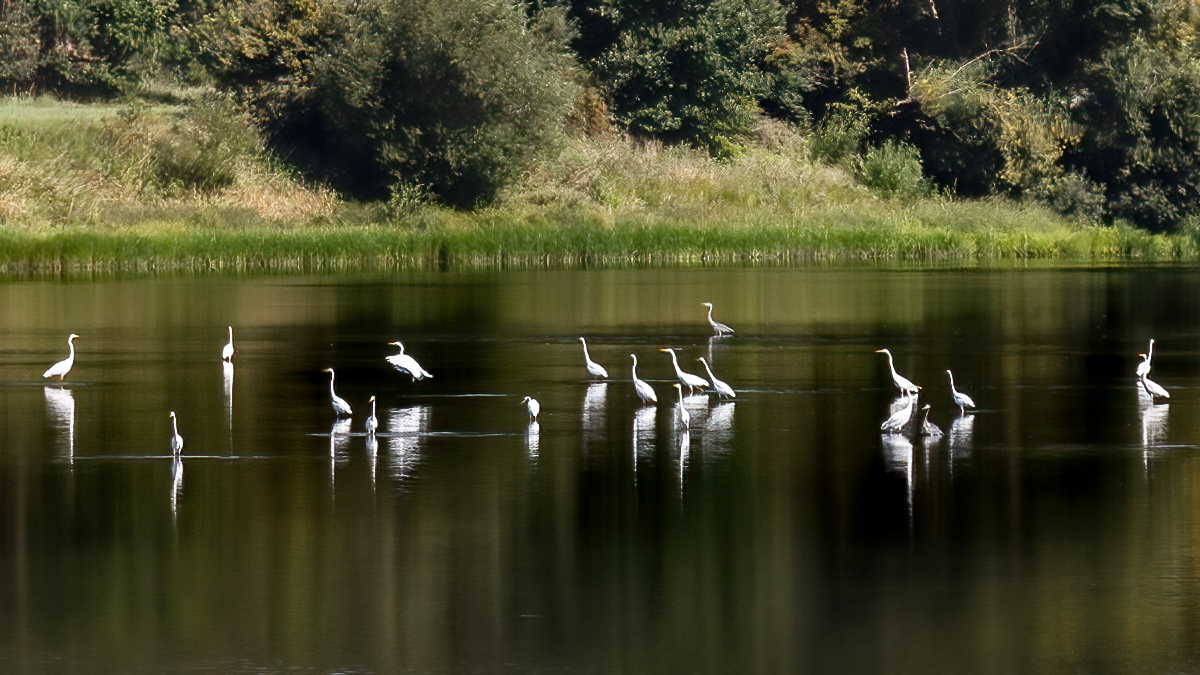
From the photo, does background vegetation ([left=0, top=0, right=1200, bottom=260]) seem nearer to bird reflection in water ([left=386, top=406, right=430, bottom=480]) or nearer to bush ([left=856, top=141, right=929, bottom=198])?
bush ([left=856, top=141, right=929, bottom=198])

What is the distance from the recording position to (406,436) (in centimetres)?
1515

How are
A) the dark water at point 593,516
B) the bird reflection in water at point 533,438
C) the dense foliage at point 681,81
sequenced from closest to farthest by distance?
the dark water at point 593,516 → the bird reflection in water at point 533,438 → the dense foliage at point 681,81

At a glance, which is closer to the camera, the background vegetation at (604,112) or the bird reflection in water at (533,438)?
the bird reflection in water at (533,438)

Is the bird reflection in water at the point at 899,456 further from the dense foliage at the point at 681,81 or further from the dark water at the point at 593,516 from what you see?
the dense foliage at the point at 681,81

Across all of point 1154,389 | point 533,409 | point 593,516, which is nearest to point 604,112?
point 1154,389

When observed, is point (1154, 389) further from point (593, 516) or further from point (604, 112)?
point (604, 112)

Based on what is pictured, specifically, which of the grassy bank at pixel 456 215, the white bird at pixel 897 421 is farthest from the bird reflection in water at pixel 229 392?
the grassy bank at pixel 456 215

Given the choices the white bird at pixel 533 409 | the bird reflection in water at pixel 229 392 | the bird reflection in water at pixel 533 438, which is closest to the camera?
the bird reflection in water at pixel 533 438

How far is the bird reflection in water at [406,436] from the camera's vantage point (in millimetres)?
13438

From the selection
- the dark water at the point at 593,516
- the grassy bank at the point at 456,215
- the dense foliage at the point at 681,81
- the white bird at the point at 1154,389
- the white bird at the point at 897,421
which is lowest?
the dark water at the point at 593,516

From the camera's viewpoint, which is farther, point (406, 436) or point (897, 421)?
point (406, 436)

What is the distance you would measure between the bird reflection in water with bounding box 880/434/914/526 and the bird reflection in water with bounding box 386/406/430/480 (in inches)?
143

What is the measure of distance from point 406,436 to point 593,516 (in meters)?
4.03

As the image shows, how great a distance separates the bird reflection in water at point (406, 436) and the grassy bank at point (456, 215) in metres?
27.8
